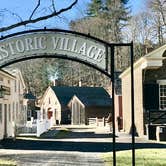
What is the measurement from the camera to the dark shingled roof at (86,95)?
6875 cm

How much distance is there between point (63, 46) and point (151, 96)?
2369 centimetres

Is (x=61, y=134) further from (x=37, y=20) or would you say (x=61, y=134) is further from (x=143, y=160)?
(x=37, y=20)

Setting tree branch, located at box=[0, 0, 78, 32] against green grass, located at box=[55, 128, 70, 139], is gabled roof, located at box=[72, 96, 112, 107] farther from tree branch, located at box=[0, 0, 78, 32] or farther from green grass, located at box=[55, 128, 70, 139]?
tree branch, located at box=[0, 0, 78, 32]

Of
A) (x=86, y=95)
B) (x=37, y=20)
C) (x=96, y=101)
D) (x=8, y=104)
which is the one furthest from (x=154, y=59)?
(x=86, y=95)

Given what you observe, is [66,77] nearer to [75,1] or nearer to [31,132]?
[31,132]

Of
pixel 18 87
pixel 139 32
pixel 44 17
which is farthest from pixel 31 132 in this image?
pixel 139 32

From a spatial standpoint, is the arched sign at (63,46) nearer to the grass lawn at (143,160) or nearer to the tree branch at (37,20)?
the tree branch at (37,20)

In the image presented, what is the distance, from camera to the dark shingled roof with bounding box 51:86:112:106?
68.8m

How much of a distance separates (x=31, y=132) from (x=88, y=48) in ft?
101

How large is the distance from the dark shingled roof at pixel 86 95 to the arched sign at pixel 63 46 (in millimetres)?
55897

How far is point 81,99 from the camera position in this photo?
6962cm

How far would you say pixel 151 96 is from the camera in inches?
1390

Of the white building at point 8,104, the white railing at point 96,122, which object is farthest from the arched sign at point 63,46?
the white railing at point 96,122

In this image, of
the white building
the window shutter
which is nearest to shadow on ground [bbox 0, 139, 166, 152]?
the white building
